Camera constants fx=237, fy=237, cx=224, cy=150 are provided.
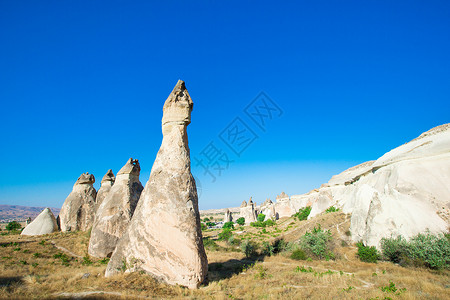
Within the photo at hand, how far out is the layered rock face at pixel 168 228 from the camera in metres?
6.14

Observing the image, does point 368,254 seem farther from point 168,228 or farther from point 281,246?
point 168,228

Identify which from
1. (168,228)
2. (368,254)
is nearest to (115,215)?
(168,228)

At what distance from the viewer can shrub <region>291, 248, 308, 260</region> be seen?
Result: 11691mm

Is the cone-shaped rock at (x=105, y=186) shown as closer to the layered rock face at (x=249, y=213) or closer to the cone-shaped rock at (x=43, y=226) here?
the cone-shaped rock at (x=43, y=226)

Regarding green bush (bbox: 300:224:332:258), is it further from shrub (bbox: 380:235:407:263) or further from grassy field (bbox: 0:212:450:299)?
shrub (bbox: 380:235:407:263)

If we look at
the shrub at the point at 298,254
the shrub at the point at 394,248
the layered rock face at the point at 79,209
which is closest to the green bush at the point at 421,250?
the shrub at the point at 394,248

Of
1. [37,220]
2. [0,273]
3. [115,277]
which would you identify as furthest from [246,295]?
[37,220]

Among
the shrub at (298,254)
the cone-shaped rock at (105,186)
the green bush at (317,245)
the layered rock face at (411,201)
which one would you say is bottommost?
the shrub at (298,254)

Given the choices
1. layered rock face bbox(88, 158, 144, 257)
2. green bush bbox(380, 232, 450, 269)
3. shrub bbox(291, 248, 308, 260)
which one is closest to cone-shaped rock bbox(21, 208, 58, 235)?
layered rock face bbox(88, 158, 144, 257)

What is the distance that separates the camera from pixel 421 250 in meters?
8.55

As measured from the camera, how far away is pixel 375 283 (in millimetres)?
7031

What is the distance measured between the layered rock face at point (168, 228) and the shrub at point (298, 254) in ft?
22.7

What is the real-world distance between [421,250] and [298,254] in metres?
5.02

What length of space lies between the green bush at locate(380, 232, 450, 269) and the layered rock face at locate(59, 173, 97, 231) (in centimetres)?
1797
